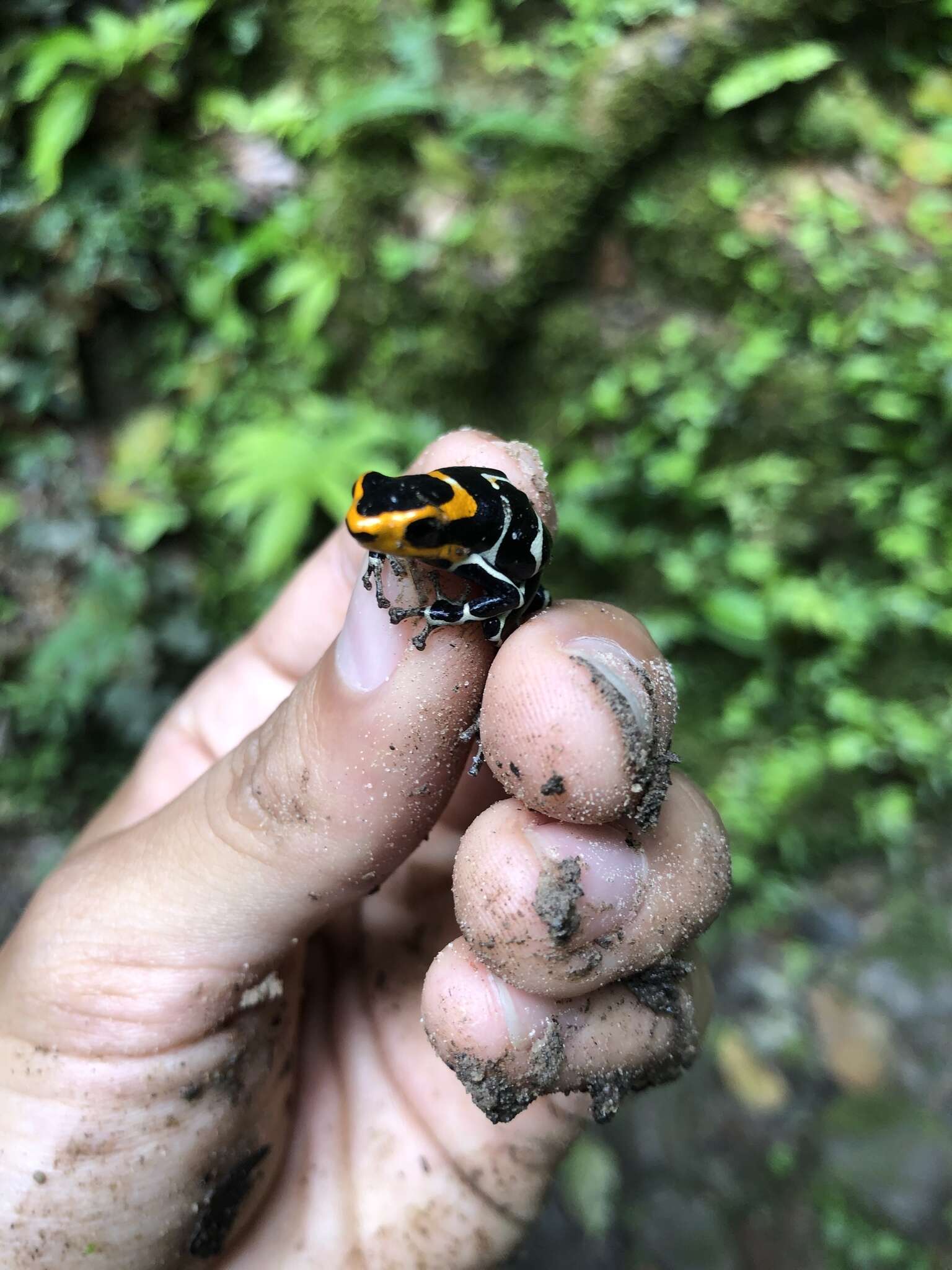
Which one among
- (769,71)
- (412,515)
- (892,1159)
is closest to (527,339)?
(769,71)

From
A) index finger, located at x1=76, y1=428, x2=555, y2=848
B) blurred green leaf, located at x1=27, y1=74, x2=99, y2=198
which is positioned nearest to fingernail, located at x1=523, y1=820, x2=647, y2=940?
index finger, located at x1=76, y1=428, x2=555, y2=848

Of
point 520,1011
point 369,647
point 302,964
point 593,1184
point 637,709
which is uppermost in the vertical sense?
point 369,647

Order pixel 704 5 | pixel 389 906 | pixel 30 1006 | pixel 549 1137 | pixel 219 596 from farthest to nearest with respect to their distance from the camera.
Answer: pixel 219 596
pixel 704 5
pixel 389 906
pixel 549 1137
pixel 30 1006

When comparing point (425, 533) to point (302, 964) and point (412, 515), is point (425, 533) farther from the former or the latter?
point (302, 964)

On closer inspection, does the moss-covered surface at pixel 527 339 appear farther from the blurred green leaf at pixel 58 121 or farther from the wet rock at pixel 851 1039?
the wet rock at pixel 851 1039

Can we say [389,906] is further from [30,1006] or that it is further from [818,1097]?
[818,1097]

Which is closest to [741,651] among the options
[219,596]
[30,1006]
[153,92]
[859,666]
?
[859,666]
